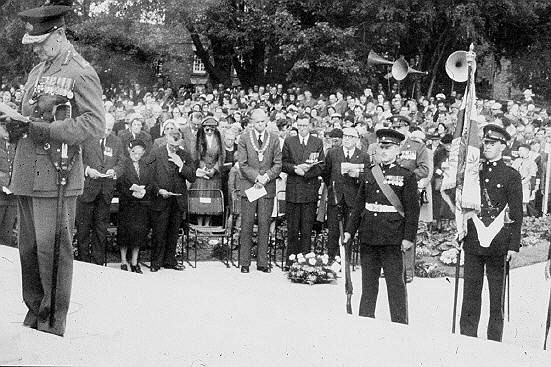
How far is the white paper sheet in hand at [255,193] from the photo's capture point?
1047 cm

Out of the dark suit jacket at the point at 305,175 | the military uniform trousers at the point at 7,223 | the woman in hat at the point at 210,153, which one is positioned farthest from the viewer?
the woman in hat at the point at 210,153

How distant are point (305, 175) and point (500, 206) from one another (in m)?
3.80

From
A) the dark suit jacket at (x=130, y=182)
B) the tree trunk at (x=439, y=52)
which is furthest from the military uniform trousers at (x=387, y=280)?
the tree trunk at (x=439, y=52)

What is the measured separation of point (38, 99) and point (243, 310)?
8.18 feet

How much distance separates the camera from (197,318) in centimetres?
604

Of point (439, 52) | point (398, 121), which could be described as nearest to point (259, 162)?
point (398, 121)

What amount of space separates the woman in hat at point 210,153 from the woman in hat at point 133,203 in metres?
1.50

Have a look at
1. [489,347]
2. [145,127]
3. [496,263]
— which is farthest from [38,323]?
[145,127]

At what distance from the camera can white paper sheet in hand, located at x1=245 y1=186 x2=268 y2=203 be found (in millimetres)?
10469

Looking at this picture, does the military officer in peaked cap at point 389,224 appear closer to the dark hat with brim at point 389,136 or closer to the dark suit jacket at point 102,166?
the dark hat with brim at point 389,136

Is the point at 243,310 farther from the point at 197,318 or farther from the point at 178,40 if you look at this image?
the point at 178,40

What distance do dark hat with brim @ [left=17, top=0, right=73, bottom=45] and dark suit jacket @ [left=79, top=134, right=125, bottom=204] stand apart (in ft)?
15.9

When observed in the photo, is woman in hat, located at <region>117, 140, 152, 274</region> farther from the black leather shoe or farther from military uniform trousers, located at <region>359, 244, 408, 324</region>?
military uniform trousers, located at <region>359, 244, 408, 324</region>

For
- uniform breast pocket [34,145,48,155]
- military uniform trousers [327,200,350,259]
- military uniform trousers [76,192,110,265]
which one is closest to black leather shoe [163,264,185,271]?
military uniform trousers [76,192,110,265]
